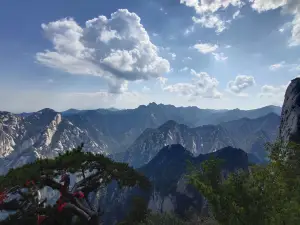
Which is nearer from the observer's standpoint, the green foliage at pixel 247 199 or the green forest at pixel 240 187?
the green foliage at pixel 247 199

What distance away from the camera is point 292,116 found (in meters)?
80.4

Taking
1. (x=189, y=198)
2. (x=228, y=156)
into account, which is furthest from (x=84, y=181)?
(x=228, y=156)

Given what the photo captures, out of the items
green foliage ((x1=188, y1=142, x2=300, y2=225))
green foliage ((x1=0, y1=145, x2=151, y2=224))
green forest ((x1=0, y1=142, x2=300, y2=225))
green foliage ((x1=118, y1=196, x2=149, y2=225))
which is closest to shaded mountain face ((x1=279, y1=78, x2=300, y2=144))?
green foliage ((x1=118, y1=196, x2=149, y2=225))

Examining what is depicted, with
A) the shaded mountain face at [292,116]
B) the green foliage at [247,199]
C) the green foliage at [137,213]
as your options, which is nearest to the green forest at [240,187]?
the green foliage at [247,199]

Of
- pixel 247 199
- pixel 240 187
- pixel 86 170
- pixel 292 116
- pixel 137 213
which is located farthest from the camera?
pixel 292 116

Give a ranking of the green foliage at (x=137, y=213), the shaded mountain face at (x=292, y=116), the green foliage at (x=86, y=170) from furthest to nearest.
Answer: the shaded mountain face at (x=292, y=116)
the green foliage at (x=137, y=213)
the green foliage at (x=86, y=170)

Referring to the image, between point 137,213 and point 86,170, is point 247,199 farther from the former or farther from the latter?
point 86,170

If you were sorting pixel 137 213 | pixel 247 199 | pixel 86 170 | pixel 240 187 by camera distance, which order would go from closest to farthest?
pixel 247 199 → pixel 240 187 → pixel 86 170 → pixel 137 213

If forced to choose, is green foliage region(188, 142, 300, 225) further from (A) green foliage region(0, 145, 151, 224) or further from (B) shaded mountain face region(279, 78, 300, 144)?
(B) shaded mountain face region(279, 78, 300, 144)

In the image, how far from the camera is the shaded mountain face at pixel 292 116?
231ft

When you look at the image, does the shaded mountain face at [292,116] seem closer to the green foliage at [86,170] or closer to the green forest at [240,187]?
the green foliage at [86,170]

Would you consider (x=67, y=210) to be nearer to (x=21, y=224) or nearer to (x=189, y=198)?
(x=21, y=224)

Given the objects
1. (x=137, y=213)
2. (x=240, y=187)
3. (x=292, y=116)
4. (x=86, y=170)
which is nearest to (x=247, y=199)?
(x=240, y=187)

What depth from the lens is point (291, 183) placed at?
2075 cm
